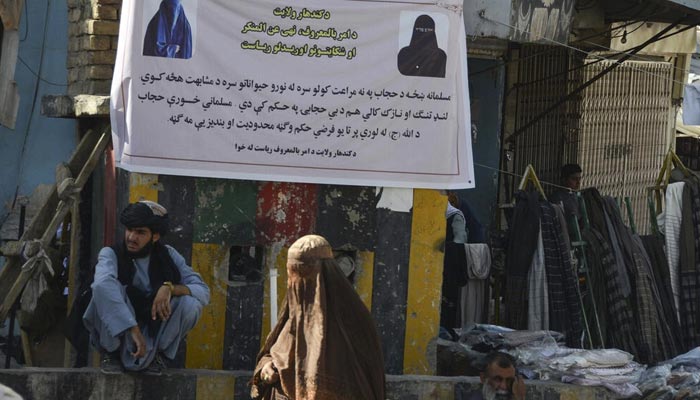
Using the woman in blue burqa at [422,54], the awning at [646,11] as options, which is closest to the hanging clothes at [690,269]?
the awning at [646,11]

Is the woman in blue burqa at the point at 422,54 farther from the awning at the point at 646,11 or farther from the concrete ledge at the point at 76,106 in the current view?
the awning at the point at 646,11

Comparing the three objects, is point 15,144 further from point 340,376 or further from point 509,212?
point 340,376

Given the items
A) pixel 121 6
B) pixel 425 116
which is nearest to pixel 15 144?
pixel 121 6

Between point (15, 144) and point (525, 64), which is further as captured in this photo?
point (525, 64)

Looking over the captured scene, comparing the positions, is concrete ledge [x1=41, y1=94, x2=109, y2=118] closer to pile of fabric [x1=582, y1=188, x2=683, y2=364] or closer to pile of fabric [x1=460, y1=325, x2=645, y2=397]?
pile of fabric [x1=460, y1=325, x2=645, y2=397]

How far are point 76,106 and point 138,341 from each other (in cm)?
166

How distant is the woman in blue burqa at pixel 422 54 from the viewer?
769cm

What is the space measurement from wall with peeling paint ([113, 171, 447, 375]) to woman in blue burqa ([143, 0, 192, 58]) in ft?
2.26

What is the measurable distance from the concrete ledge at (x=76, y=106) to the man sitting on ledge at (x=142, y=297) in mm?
807

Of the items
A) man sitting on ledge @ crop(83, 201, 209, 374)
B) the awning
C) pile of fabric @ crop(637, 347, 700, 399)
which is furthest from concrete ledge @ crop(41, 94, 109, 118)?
the awning

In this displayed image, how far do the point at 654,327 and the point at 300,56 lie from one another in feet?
10.9

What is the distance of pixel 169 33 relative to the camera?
7426mm

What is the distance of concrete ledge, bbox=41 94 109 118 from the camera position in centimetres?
754

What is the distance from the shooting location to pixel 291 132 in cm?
759
